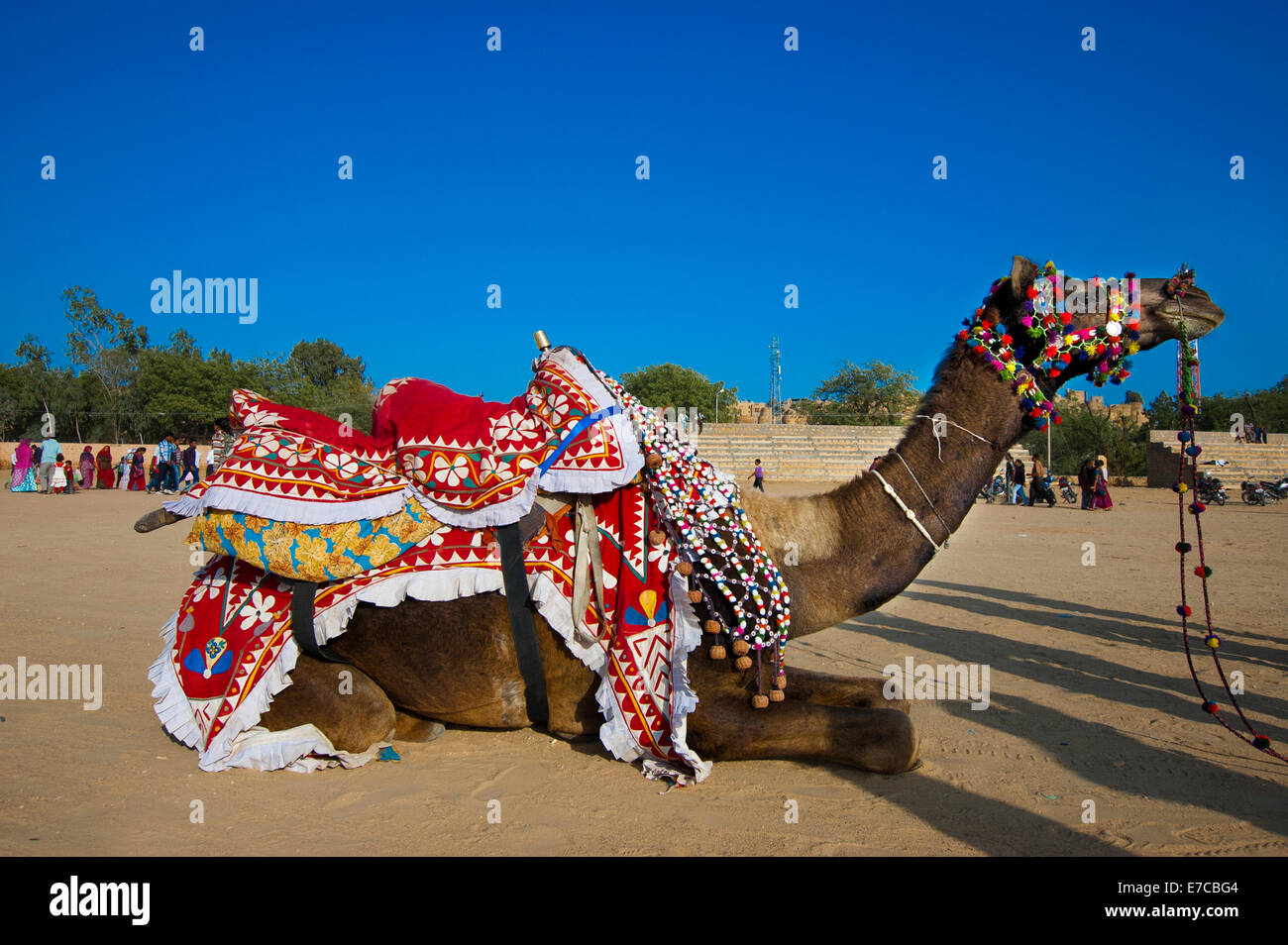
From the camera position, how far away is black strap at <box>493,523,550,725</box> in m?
3.87

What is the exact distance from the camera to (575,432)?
3.99 metres

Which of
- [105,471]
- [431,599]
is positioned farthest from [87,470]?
[431,599]

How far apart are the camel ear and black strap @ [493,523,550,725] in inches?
101

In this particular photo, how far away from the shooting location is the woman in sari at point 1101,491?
2681 centimetres

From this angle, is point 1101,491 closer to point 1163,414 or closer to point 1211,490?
point 1211,490

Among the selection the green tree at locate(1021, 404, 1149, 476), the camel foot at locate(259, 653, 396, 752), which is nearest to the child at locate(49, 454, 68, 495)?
the camel foot at locate(259, 653, 396, 752)

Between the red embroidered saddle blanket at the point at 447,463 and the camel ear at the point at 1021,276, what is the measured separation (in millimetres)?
1911

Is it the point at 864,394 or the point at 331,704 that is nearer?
the point at 331,704

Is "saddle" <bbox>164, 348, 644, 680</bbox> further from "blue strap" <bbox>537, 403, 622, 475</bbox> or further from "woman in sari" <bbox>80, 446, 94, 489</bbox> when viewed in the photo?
"woman in sari" <bbox>80, 446, 94, 489</bbox>

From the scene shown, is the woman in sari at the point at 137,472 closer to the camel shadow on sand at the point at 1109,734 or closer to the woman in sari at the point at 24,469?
the woman in sari at the point at 24,469

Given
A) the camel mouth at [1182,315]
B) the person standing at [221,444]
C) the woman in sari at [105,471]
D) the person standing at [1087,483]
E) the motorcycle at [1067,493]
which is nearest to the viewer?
the camel mouth at [1182,315]

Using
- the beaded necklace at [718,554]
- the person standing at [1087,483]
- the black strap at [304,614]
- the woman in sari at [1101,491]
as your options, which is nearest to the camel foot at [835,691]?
the beaded necklace at [718,554]

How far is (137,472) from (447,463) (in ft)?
120

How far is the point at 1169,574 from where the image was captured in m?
12.1
